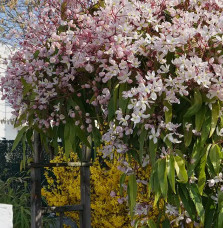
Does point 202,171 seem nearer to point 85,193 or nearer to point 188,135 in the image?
point 188,135

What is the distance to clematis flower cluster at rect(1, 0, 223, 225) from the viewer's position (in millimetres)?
2316

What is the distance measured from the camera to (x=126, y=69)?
237 centimetres

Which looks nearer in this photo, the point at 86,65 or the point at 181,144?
the point at 86,65

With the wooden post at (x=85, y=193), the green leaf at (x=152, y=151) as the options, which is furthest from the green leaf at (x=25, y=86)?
the wooden post at (x=85, y=193)

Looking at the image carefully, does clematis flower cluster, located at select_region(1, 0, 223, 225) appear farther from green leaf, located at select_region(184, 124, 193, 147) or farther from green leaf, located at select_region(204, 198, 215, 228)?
green leaf, located at select_region(204, 198, 215, 228)

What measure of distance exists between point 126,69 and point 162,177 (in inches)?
21.6

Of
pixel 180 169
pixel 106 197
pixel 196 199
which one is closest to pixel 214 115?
pixel 180 169

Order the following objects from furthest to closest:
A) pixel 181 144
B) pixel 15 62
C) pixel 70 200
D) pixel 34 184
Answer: pixel 70 200 < pixel 34 184 < pixel 15 62 < pixel 181 144

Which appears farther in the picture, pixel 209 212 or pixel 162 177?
pixel 209 212

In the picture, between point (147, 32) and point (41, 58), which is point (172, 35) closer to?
point (147, 32)

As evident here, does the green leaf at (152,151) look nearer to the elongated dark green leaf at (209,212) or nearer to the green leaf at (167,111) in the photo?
the green leaf at (167,111)

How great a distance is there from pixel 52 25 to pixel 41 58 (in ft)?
0.66

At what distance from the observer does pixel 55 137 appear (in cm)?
296

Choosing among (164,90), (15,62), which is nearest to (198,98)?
(164,90)
